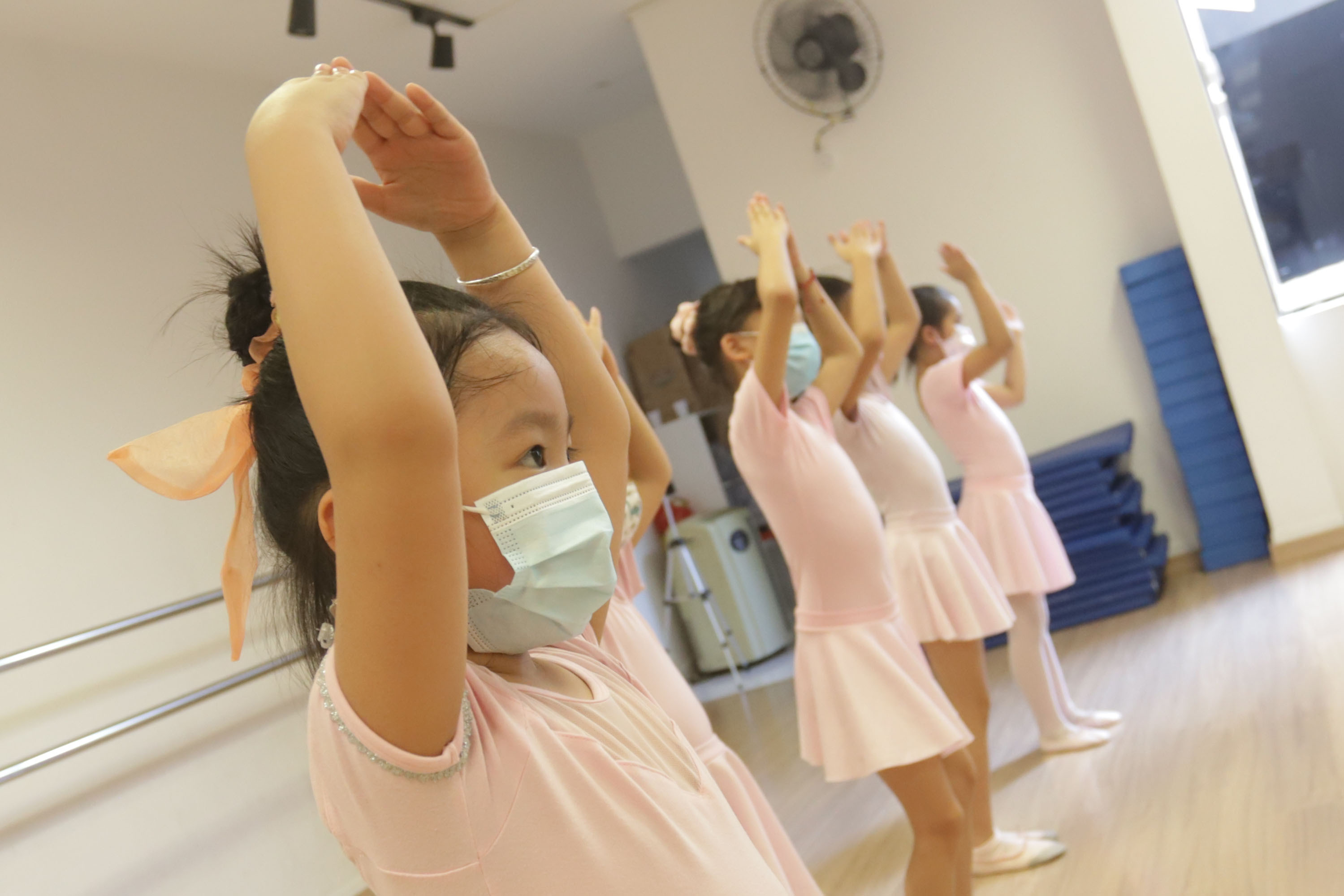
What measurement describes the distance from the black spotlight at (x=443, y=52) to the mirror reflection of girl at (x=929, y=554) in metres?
2.15

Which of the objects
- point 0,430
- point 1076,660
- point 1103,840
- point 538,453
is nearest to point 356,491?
point 538,453

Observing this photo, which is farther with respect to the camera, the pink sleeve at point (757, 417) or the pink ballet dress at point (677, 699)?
the pink sleeve at point (757, 417)

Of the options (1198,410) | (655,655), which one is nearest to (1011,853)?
(655,655)

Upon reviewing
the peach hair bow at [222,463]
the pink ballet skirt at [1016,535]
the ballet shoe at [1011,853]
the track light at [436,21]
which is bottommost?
the ballet shoe at [1011,853]

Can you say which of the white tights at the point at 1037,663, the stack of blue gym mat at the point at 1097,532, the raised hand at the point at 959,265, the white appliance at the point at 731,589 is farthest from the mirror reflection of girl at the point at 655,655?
the white appliance at the point at 731,589

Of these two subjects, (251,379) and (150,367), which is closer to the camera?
(251,379)

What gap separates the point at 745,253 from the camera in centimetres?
518

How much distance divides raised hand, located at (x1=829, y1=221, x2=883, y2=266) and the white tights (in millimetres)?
1099

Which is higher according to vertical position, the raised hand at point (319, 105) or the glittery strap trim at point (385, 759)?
the raised hand at point (319, 105)

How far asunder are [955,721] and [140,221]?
10.3 ft

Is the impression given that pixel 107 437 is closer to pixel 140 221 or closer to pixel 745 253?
pixel 140 221

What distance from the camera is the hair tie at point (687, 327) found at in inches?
106

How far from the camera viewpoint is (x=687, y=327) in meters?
2.71

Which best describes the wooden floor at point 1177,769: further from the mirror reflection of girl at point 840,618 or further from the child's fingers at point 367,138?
the child's fingers at point 367,138
